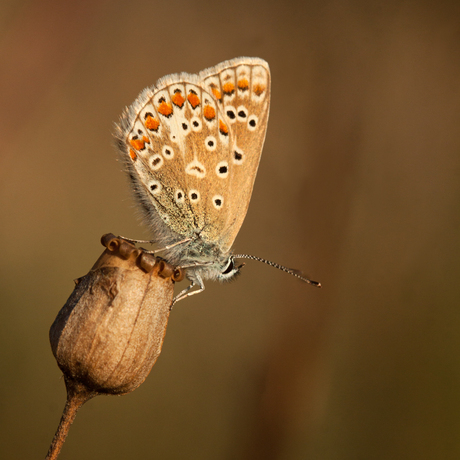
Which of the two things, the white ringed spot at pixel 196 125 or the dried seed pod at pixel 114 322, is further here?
the white ringed spot at pixel 196 125

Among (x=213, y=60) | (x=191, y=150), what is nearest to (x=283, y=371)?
(x=191, y=150)

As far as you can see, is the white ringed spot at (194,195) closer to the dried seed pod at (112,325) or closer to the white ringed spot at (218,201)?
the white ringed spot at (218,201)

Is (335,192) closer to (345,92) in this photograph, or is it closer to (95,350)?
(345,92)

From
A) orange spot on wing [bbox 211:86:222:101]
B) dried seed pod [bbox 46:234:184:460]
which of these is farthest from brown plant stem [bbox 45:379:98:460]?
orange spot on wing [bbox 211:86:222:101]

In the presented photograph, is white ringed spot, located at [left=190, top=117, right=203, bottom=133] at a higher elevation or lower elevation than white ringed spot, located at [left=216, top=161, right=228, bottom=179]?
higher

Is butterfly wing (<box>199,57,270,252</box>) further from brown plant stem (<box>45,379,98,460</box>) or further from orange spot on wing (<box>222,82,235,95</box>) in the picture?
brown plant stem (<box>45,379,98,460</box>)

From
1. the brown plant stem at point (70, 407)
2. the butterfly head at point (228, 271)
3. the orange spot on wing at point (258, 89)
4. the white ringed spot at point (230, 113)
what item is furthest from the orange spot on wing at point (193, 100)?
the brown plant stem at point (70, 407)
